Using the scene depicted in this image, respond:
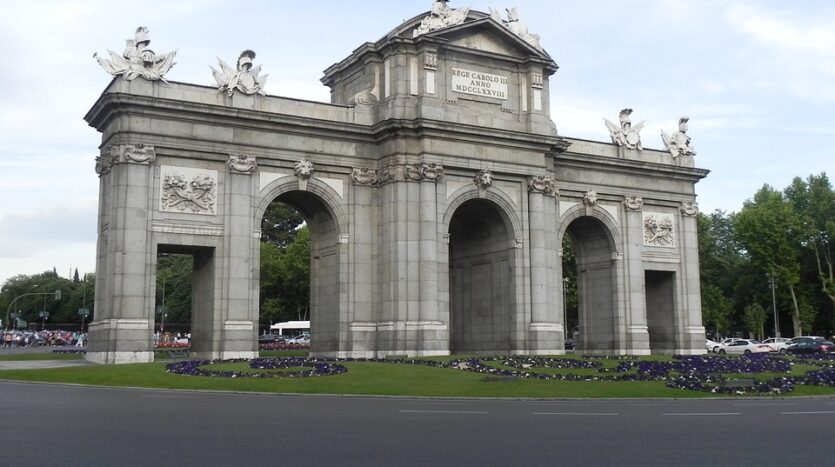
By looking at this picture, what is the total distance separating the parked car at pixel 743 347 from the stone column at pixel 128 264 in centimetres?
5128

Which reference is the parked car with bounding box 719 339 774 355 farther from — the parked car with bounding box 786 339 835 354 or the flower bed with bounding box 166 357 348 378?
the flower bed with bounding box 166 357 348 378

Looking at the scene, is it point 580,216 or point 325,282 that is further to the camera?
point 580,216

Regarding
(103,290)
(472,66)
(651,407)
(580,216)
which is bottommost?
(651,407)

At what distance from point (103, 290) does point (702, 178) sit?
4263 cm

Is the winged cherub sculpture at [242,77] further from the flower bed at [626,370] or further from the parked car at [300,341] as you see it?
the parked car at [300,341]

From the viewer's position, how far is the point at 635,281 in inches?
2422

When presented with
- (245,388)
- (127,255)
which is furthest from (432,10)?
(245,388)

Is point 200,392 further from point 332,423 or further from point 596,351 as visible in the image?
point 596,351

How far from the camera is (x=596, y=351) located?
62125 millimetres

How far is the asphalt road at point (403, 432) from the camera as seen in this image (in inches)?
562

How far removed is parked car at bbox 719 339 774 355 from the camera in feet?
253

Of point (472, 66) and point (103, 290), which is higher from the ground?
point (472, 66)

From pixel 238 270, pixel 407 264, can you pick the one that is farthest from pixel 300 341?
pixel 238 270

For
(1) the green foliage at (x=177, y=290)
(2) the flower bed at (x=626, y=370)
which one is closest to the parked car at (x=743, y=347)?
(2) the flower bed at (x=626, y=370)
